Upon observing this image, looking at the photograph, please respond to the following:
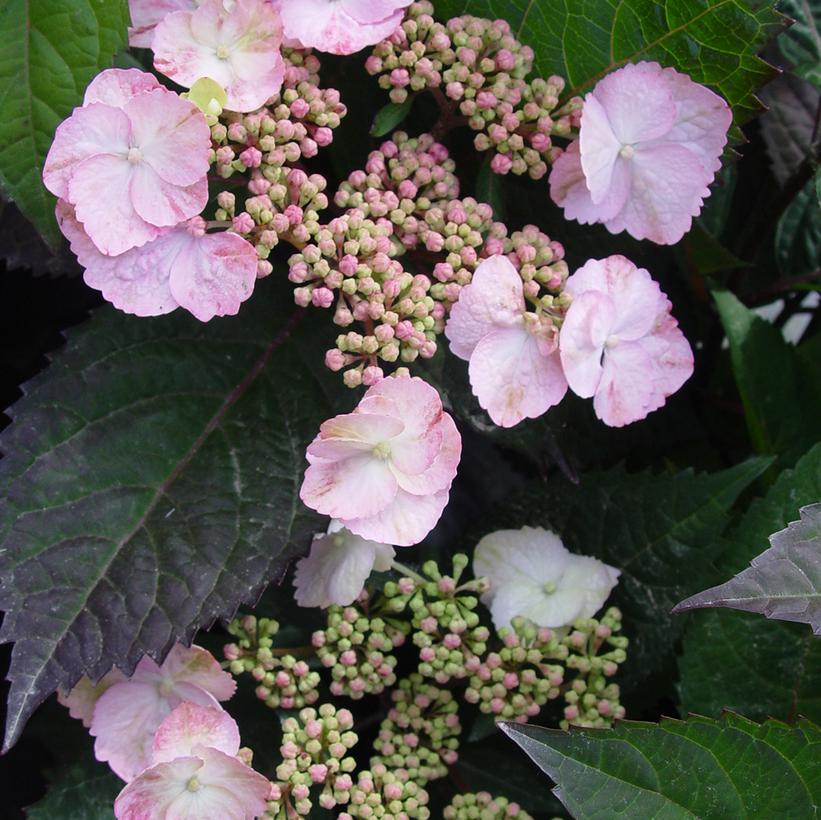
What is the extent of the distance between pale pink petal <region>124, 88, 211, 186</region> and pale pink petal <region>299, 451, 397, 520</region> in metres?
0.19

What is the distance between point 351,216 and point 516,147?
13 centimetres

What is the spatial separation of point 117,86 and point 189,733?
409 mm

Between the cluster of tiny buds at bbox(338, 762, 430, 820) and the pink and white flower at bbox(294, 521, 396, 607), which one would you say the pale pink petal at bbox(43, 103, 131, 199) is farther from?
the cluster of tiny buds at bbox(338, 762, 430, 820)

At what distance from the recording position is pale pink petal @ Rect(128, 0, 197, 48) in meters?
0.78

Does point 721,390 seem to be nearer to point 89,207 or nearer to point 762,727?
point 762,727

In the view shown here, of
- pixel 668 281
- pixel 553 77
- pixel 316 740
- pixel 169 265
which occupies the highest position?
pixel 553 77

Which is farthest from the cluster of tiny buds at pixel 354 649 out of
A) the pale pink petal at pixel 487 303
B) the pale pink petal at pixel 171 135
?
the pale pink petal at pixel 171 135

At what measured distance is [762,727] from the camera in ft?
2.25

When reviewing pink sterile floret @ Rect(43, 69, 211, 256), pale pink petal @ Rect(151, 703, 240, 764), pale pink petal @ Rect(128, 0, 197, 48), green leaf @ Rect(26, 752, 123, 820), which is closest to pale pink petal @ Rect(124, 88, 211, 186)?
pink sterile floret @ Rect(43, 69, 211, 256)

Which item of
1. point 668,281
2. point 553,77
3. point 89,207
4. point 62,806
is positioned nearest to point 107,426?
point 89,207

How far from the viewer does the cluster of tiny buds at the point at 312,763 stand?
2.35 ft

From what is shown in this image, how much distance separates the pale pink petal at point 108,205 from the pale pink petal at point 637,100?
1.01ft

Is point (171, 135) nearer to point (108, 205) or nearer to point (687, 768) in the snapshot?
point (108, 205)

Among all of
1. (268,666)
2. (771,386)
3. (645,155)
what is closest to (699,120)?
(645,155)
